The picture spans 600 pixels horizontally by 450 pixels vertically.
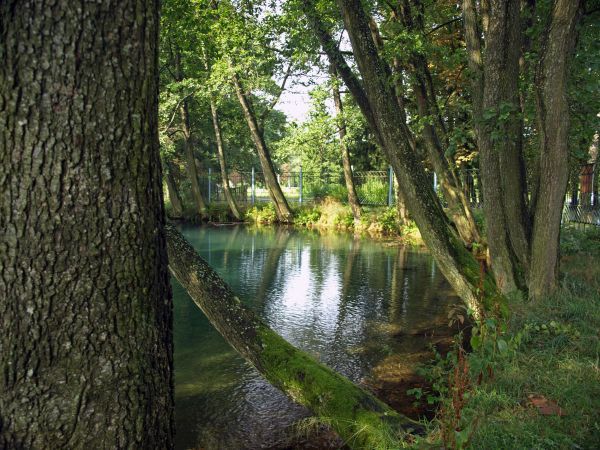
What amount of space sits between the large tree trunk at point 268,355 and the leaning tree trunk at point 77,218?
155cm

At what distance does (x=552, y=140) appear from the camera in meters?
5.18

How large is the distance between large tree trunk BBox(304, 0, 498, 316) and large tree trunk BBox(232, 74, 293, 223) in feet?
46.7

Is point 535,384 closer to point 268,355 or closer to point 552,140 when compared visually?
point 268,355

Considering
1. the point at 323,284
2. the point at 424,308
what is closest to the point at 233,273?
the point at 323,284

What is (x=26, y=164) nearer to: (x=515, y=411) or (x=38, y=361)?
(x=38, y=361)

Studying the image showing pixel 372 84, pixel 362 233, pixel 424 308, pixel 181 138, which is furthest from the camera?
pixel 181 138

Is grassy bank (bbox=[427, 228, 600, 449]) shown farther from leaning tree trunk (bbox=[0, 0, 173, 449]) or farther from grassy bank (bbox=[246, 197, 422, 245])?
grassy bank (bbox=[246, 197, 422, 245])

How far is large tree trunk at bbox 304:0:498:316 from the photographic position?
5.26 m

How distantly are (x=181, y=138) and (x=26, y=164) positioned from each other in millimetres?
26302

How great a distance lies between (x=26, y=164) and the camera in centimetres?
171

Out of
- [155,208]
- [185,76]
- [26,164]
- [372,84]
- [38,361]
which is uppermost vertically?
[185,76]

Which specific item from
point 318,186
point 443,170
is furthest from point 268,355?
point 318,186

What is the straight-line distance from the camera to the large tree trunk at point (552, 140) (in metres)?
4.94

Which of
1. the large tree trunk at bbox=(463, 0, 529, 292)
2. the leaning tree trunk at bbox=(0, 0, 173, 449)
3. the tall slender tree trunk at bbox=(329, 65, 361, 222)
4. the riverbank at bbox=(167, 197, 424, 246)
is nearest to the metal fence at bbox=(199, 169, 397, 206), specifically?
the riverbank at bbox=(167, 197, 424, 246)
